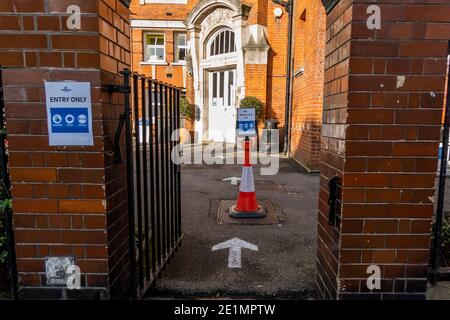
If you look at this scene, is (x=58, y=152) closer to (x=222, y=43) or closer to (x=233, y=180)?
(x=233, y=180)

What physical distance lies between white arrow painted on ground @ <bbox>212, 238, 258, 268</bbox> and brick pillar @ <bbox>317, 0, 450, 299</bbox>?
1.16 metres

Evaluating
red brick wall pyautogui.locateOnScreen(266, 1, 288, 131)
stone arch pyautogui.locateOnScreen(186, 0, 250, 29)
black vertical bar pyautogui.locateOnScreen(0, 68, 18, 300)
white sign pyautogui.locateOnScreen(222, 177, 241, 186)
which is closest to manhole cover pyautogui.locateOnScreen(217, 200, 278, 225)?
white sign pyautogui.locateOnScreen(222, 177, 241, 186)

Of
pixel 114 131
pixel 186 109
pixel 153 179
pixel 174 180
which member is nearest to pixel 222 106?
pixel 186 109

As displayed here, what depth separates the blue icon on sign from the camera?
1871 millimetres

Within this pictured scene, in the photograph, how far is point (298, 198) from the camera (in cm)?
556

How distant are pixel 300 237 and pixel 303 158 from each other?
16.5 ft

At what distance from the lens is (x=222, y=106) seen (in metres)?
13.3

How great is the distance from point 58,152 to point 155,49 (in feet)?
51.9

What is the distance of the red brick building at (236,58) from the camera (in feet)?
26.8

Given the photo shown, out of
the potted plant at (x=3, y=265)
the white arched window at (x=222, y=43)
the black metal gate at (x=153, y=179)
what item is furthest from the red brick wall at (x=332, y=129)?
the white arched window at (x=222, y=43)

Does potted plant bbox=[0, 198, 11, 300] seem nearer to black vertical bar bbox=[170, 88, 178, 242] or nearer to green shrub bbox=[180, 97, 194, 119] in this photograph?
black vertical bar bbox=[170, 88, 178, 242]

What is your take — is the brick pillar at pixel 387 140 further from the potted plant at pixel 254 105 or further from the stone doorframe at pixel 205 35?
the stone doorframe at pixel 205 35

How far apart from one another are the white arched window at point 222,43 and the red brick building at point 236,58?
36 millimetres

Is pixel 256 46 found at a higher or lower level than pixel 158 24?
lower
